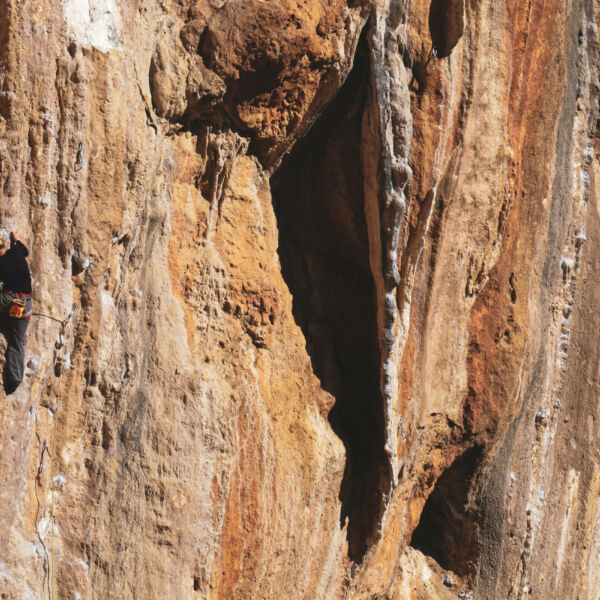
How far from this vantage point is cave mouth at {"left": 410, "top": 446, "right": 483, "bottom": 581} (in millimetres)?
4562

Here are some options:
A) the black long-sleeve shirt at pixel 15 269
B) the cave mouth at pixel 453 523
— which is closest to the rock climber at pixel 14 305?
the black long-sleeve shirt at pixel 15 269

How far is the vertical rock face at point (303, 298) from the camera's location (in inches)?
115

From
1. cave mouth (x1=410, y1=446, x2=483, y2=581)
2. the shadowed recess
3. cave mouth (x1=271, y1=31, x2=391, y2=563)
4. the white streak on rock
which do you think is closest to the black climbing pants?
the white streak on rock

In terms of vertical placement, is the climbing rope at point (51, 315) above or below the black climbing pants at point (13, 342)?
above

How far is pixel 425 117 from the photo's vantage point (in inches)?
150

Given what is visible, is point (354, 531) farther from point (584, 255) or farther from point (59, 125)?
point (59, 125)

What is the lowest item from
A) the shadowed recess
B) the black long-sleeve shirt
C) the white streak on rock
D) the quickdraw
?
the quickdraw

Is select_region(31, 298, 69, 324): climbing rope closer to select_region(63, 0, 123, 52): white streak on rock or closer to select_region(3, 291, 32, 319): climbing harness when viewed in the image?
select_region(3, 291, 32, 319): climbing harness

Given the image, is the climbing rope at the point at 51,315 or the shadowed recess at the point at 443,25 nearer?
the climbing rope at the point at 51,315

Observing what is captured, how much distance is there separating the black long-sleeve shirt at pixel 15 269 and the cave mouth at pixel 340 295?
4.80ft

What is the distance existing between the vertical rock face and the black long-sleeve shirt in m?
0.09

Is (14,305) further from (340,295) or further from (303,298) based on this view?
(340,295)

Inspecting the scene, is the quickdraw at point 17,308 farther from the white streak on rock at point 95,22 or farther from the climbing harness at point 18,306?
the white streak on rock at point 95,22

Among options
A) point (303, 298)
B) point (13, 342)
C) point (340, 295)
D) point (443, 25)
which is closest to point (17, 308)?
point (13, 342)
